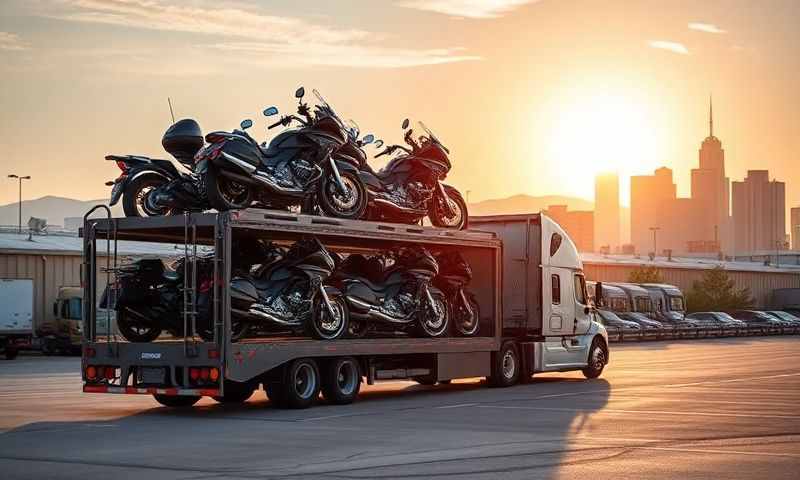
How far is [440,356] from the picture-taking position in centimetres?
2397

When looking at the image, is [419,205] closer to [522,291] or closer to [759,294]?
[522,291]

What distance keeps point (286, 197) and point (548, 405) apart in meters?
5.29

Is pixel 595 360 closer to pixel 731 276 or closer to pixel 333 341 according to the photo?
pixel 333 341

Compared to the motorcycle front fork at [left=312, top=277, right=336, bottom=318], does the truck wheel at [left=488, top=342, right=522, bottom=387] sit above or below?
below

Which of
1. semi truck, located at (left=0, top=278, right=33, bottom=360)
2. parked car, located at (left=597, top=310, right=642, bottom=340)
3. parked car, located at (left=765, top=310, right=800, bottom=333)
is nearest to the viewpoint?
semi truck, located at (left=0, top=278, right=33, bottom=360)

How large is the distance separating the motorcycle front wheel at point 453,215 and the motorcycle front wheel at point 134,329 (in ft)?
20.4

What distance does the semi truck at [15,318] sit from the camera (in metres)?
43.4

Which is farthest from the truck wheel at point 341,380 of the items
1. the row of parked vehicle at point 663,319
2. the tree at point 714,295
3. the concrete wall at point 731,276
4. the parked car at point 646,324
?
the tree at point 714,295

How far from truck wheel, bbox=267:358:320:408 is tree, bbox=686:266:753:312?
238 ft

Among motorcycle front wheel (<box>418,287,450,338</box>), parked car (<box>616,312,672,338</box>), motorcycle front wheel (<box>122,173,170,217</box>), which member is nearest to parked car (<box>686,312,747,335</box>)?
parked car (<box>616,312,672,338</box>)

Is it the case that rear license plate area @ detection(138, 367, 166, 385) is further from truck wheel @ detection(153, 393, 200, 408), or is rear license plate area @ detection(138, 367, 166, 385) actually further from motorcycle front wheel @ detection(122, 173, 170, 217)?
motorcycle front wheel @ detection(122, 173, 170, 217)

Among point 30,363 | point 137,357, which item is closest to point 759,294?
point 30,363

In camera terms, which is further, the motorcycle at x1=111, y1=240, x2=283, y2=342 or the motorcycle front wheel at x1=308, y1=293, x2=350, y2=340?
the motorcycle front wheel at x1=308, y1=293, x2=350, y2=340

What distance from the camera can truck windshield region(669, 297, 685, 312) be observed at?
7106 centimetres
